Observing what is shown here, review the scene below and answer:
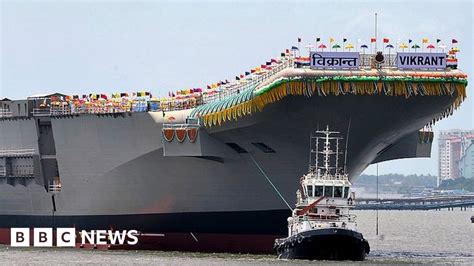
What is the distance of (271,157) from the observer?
7131 cm

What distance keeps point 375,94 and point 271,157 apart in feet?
28.5

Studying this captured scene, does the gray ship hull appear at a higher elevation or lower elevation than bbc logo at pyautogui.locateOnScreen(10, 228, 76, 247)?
higher

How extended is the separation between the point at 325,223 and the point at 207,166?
13949mm

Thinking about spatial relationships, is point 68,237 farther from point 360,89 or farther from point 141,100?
point 360,89

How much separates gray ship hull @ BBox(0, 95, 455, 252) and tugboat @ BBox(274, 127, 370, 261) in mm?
3244

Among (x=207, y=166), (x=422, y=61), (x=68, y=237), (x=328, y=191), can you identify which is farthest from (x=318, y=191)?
(x=68, y=237)

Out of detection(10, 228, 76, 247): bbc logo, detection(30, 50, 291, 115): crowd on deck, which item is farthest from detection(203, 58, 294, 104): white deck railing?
detection(10, 228, 76, 247): bbc logo

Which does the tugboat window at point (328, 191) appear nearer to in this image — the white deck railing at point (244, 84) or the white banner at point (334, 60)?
the white banner at point (334, 60)

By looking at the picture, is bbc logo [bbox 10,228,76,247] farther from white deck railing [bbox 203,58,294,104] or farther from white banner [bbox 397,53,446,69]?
white banner [bbox 397,53,446,69]

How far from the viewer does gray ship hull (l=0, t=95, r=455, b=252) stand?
6669 centimetres

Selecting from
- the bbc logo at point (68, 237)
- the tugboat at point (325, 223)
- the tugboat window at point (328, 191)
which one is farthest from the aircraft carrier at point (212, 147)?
the tugboat window at point (328, 191)

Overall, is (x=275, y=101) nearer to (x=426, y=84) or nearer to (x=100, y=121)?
(x=426, y=84)

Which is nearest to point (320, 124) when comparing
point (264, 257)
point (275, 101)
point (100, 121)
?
point (275, 101)

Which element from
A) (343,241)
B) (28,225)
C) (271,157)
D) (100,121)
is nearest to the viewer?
(343,241)
